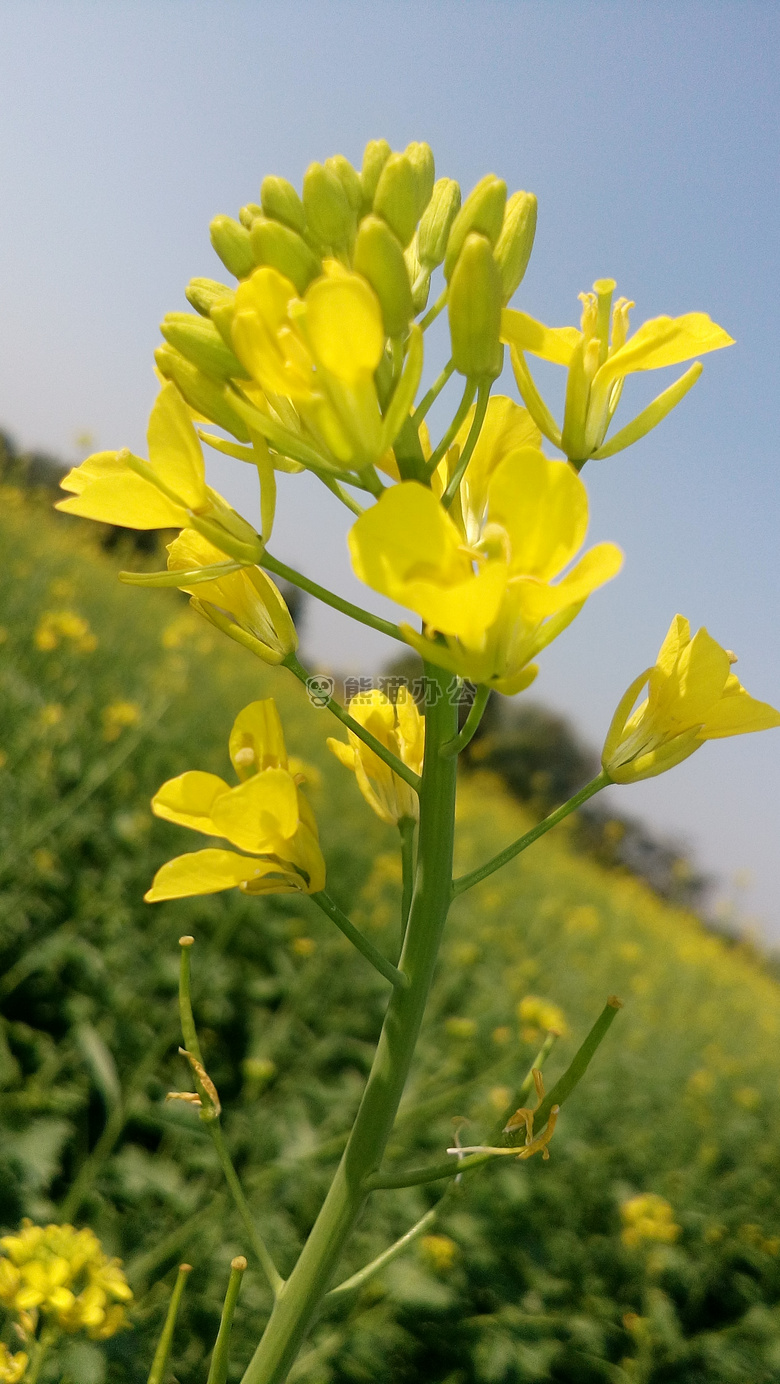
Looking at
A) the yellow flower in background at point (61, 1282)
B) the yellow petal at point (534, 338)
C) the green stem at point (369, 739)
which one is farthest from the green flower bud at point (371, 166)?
the yellow flower in background at point (61, 1282)

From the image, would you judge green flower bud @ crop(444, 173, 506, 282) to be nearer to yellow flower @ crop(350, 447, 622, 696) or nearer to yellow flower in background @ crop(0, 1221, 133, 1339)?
yellow flower @ crop(350, 447, 622, 696)

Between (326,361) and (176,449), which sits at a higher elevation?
(326,361)

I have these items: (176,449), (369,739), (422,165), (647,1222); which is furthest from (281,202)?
(647,1222)

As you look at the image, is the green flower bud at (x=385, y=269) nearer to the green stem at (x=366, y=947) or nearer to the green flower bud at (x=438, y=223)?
the green flower bud at (x=438, y=223)

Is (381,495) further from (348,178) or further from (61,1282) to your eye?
(61,1282)

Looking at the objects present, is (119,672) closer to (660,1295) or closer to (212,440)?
(660,1295)

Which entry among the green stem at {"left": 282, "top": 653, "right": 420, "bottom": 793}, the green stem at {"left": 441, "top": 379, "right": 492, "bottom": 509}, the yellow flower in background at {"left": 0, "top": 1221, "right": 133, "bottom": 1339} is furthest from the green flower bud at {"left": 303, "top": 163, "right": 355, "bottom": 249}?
the yellow flower in background at {"left": 0, "top": 1221, "right": 133, "bottom": 1339}

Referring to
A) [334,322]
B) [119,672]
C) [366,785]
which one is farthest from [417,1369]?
[119,672]
